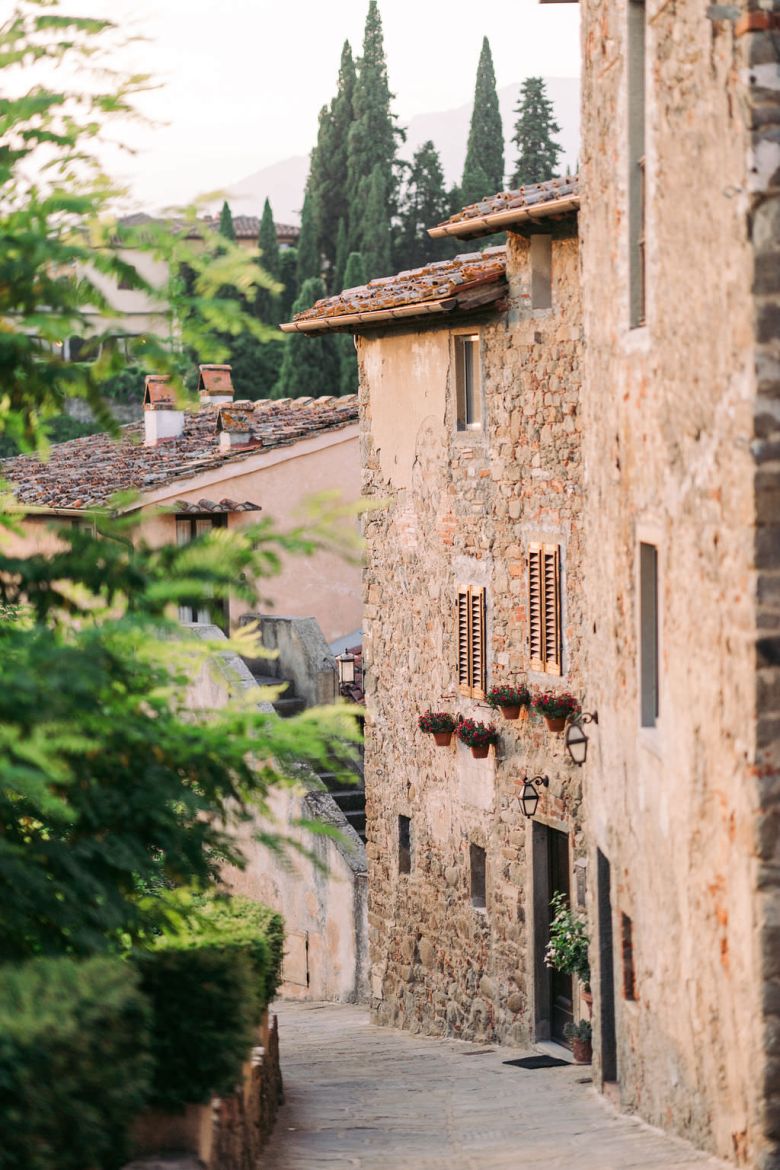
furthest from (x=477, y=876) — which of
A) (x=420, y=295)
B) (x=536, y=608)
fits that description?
(x=420, y=295)

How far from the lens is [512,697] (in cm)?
1384

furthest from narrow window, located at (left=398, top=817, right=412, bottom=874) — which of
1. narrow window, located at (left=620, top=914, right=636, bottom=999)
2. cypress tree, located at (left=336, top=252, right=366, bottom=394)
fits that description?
cypress tree, located at (left=336, top=252, right=366, bottom=394)

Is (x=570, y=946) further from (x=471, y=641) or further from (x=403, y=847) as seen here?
(x=403, y=847)

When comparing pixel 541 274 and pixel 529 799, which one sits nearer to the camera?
pixel 541 274

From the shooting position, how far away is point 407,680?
16078mm

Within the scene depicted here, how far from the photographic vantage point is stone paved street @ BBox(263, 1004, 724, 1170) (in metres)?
8.28

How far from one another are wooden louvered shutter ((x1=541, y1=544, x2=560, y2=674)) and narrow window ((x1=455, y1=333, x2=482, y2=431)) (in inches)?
68.6

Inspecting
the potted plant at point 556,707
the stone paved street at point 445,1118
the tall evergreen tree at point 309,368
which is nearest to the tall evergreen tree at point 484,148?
the tall evergreen tree at point 309,368

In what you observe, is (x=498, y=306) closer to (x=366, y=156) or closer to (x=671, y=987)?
(x=671, y=987)

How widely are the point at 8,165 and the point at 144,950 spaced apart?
3.22 meters

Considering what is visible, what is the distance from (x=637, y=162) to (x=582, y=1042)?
7.02 metres

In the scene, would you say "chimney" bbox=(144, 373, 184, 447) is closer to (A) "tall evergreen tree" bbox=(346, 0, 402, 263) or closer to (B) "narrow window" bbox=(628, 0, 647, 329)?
(B) "narrow window" bbox=(628, 0, 647, 329)

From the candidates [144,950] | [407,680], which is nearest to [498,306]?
A: [407,680]

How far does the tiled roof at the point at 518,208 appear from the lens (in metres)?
12.5
